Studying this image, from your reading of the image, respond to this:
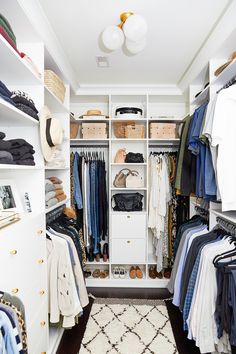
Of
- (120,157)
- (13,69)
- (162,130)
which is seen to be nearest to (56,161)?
(13,69)

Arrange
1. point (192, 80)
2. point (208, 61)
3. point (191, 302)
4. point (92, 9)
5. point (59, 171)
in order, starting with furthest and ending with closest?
point (59, 171) → point (192, 80) → point (208, 61) → point (191, 302) → point (92, 9)

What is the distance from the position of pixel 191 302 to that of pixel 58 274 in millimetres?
964

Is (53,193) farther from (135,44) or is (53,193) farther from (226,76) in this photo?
(226,76)

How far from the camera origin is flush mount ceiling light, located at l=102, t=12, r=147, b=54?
1352 mm

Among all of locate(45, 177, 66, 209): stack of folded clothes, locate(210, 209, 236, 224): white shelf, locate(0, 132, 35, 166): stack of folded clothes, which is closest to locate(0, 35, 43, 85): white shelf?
locate(0, 132, 35, 166): stack of folded clothes

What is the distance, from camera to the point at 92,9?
1440 mm

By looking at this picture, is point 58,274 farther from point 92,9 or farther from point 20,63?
point 92,9

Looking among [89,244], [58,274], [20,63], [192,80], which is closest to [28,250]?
[58,274]

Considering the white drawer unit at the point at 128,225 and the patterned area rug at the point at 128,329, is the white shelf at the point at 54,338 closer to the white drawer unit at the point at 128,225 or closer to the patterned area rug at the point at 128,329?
the patterned area rug at the point at 128,329

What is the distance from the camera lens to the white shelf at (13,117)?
1148 mm

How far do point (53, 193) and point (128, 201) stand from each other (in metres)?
1.05

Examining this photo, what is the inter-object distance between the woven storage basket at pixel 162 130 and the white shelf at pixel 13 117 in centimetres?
152

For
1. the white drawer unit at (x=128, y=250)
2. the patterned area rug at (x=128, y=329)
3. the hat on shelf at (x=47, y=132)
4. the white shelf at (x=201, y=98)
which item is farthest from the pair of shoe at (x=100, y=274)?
the white shelf at (x=201, y=98)

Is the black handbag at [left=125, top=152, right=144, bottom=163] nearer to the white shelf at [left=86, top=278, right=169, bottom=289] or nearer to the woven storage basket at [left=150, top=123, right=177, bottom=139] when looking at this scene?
the woven storage basket at [left=150, top=123, right=177, bottom=139]
